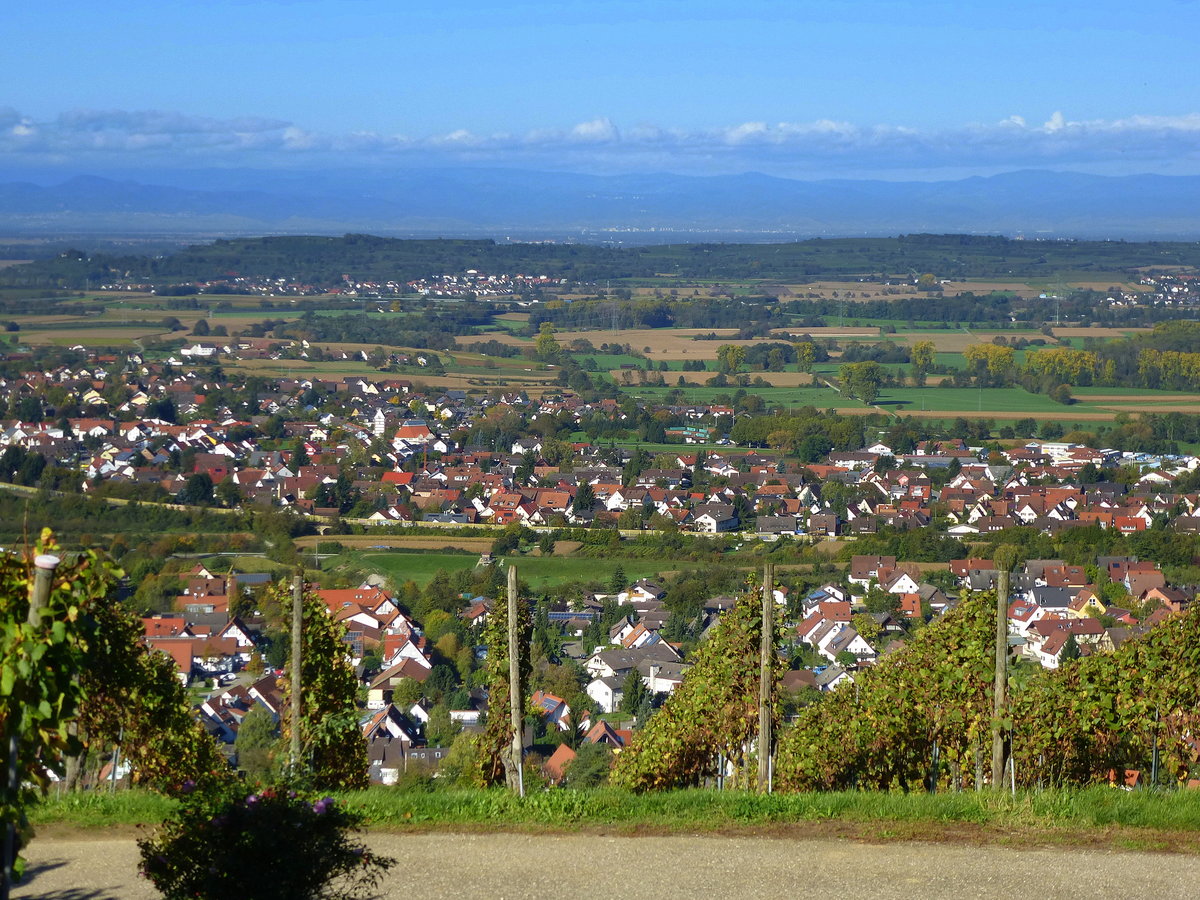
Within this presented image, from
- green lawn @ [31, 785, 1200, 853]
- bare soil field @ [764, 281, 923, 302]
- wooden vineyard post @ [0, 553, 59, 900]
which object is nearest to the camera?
wooden vineyard post @ [0, 553, 59, 900]

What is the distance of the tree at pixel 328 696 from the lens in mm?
6293

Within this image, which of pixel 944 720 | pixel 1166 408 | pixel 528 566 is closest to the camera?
pixel 944 720

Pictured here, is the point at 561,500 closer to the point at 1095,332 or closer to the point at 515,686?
the point at 515,686

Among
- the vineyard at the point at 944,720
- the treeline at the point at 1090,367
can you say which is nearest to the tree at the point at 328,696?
the vineyard at the point at 944,720

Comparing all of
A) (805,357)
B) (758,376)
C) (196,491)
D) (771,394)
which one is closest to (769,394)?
(771,394)

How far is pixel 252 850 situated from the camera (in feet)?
12.5

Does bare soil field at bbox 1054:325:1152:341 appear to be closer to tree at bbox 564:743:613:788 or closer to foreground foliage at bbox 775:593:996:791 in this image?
tree at bbox 564:743:613:788

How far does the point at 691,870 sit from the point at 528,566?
1675 cm

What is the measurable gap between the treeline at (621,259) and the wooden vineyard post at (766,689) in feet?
227

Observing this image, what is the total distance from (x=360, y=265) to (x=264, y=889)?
78.4 meters

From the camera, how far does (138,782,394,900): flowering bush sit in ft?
12.4

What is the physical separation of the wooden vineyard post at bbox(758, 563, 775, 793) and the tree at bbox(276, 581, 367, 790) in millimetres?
1808

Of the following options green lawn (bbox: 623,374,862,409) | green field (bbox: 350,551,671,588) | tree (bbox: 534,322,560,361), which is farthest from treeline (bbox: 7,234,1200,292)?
green field (bbox: 350,551,671,588)

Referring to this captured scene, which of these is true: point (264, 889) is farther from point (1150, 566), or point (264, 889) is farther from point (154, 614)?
point (1150, 566)
